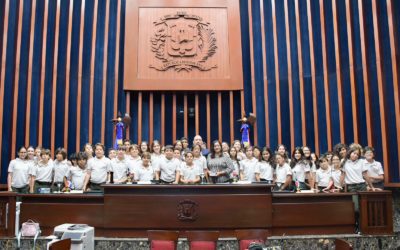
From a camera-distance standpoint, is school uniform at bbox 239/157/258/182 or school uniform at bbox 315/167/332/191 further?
school uniform at bbox 239/157/258/182

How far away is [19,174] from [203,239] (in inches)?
160

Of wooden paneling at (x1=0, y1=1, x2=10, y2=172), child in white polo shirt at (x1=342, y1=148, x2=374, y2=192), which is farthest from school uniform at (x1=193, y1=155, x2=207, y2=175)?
wooden paneling at (x1=0, y1=1, x2=10, y2=172)

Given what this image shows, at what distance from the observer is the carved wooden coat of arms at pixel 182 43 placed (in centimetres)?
902

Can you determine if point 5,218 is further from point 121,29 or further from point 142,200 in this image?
point 121,29

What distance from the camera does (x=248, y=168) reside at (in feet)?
21.0

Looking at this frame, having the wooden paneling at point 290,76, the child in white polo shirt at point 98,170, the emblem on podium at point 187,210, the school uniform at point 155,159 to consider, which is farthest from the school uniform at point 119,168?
the wooden paneling at point 290,76

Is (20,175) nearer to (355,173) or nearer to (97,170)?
(97,170)

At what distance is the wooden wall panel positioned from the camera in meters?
8.33

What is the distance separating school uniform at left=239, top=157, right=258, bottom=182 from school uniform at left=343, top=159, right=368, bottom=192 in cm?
141

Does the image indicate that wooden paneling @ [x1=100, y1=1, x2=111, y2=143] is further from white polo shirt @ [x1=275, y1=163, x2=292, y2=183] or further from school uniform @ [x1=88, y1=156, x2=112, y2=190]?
white polo shirt @ [x1=275, y1=163, x2=292, y2=183]

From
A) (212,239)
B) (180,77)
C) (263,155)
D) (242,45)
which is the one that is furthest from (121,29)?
(212,239)

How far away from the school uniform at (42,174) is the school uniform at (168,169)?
6.02ft

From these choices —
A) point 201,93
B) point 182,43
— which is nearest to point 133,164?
point 201,93

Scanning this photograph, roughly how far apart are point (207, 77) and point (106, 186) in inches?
181
